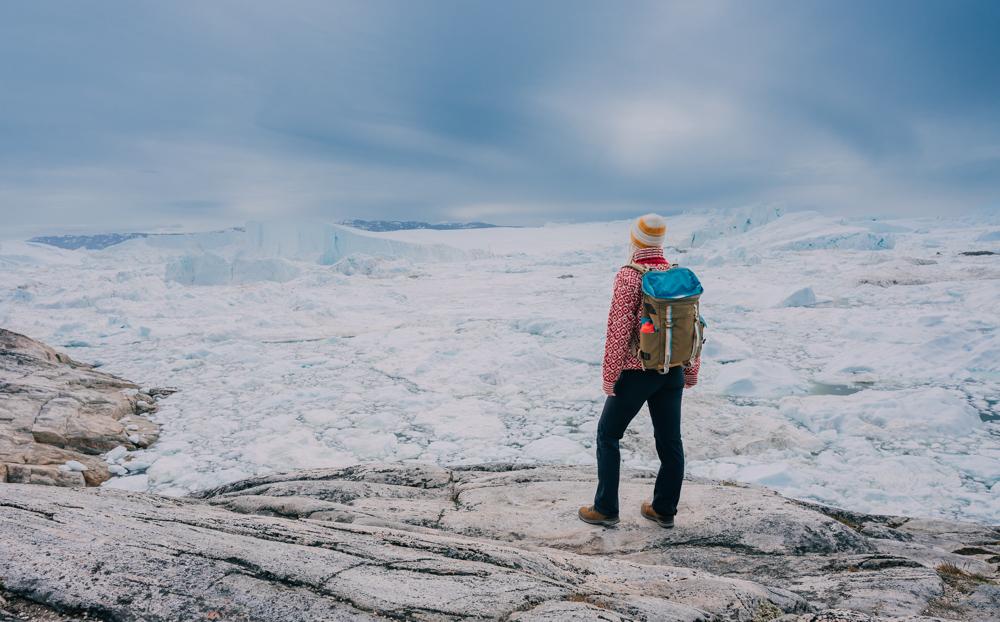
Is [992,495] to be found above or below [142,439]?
above

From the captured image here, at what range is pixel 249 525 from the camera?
2697mm

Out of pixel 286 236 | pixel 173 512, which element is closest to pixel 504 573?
pixel 173 512

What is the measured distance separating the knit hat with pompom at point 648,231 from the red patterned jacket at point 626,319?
0.14 feet

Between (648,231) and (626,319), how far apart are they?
0.53 meters

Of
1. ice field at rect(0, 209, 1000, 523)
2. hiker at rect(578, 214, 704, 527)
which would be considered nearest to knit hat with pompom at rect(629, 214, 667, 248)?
hiker at rect(578, 214, 704, 527)

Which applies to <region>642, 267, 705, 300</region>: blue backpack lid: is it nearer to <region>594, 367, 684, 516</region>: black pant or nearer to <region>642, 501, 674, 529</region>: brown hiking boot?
<region>594, 367, 684, 516</region>: black pant

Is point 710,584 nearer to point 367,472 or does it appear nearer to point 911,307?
point 367,472

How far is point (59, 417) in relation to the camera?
6.64 meters

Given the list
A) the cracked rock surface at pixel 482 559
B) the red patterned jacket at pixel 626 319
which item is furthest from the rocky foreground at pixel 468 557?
the red patterned jacket at pixel 626 319

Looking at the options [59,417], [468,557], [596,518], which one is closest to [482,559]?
[468,557]

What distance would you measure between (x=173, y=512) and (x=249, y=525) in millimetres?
551

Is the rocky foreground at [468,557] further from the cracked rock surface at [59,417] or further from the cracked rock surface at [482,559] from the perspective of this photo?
the cracked rock surface at [59,417]

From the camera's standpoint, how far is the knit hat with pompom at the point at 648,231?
297 cm

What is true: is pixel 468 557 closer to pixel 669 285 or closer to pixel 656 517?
pixel 656 517
